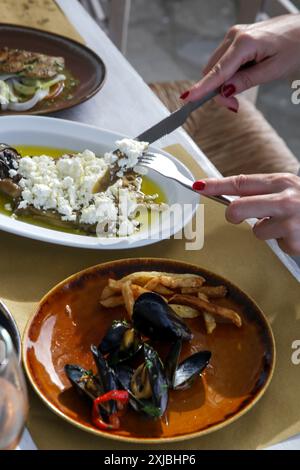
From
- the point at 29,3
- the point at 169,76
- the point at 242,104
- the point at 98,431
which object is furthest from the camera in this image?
the point at 169,76

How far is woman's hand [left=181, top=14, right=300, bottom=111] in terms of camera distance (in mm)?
1580

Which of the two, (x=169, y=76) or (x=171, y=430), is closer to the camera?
(x=171, y=430)

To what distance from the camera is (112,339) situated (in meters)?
1.07

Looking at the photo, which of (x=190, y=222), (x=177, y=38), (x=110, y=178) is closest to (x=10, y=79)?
(x=110, y=178)

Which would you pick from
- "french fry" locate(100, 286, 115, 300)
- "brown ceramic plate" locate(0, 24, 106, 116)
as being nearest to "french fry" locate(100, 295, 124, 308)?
"french fry" locate(100, 286, 115, 300)

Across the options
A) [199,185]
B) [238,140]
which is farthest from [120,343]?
[238,140]

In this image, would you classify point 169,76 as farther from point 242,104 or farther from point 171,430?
point 171,430

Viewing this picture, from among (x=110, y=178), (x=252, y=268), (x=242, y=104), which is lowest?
(x=242, y=104)

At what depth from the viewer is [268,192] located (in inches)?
50.2

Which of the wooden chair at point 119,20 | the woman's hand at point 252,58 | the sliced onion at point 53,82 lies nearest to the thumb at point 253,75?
the woman's hand at point 252,58

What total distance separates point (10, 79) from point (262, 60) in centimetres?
60

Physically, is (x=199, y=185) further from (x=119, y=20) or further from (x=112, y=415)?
(x=119, y=20)

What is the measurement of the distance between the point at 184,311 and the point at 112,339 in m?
0.17

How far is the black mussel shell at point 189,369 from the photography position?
1045mm
